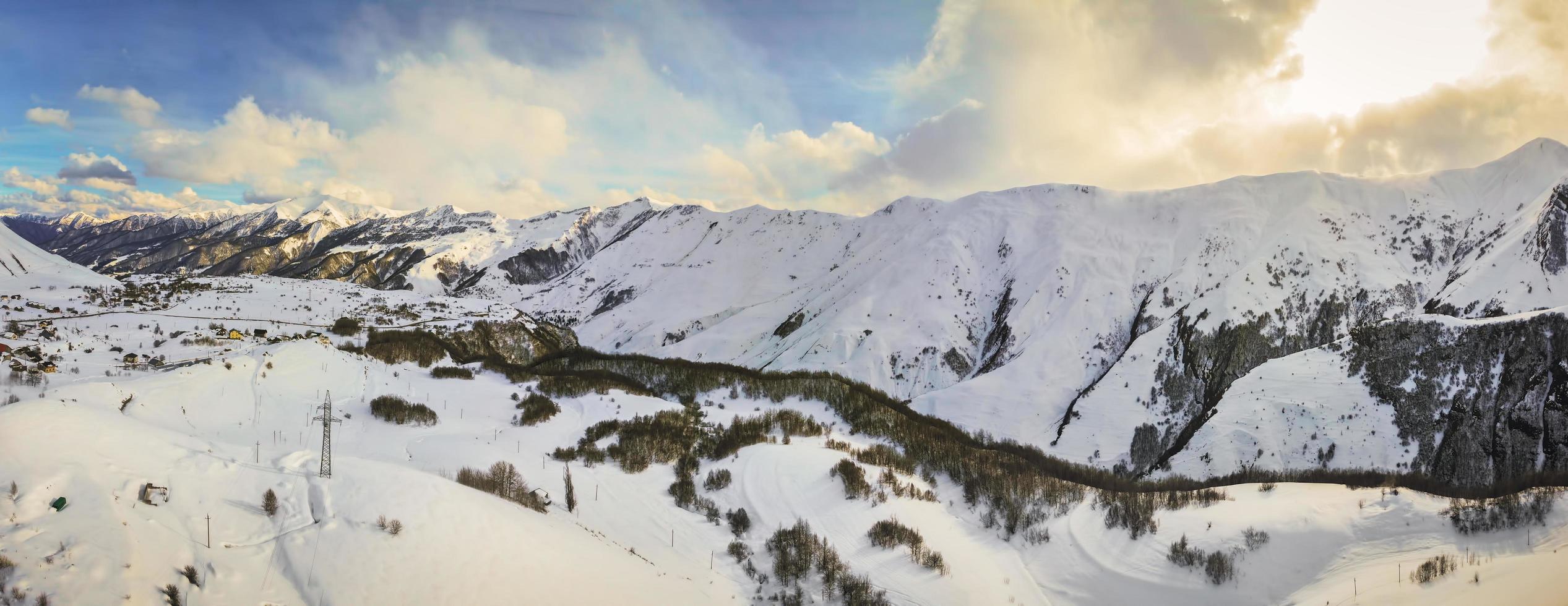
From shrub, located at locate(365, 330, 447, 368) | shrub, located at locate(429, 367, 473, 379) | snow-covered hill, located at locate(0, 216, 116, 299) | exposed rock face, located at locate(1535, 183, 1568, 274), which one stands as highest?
exposed rock face, located at locate(1535, 183, 1568, 274)

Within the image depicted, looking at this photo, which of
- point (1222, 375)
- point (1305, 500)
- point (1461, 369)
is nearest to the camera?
point (1305, 500)

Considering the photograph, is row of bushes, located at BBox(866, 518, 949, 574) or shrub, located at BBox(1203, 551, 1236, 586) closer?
shrub, located at BBox(1203, 551, 1236, 586)

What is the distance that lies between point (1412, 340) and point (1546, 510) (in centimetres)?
3090

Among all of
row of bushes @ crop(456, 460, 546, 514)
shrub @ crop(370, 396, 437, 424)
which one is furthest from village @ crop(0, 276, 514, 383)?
row of bushes @ crop(456, 460, 546, 514)

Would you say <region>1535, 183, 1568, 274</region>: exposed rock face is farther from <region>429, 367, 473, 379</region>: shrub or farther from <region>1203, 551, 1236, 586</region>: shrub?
<region>429, 367, 473, 379</region>: shrub

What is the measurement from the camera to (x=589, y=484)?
15000mm

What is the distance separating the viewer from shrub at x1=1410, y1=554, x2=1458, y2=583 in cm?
991

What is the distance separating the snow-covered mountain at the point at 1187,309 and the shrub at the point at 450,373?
1525 inches

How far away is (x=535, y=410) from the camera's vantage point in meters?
20.6

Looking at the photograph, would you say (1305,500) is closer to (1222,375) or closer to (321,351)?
(321,351)

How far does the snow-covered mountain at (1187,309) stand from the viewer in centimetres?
3375

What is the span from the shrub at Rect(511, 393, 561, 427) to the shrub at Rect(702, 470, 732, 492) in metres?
7.01

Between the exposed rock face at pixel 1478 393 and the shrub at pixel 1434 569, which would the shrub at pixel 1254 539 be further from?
the exposed rock face at pixel 1478 393

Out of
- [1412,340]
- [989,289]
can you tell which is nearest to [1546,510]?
[1412,340]
